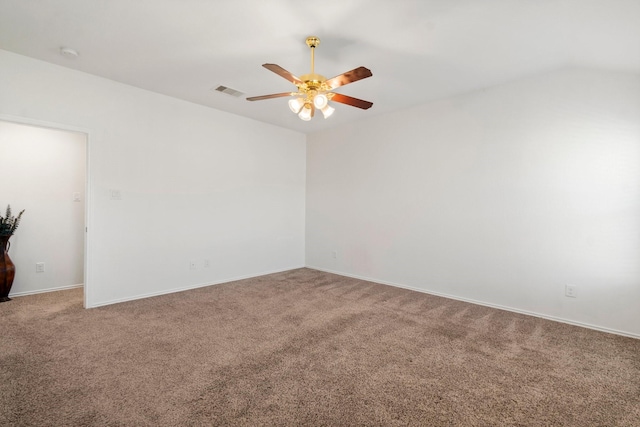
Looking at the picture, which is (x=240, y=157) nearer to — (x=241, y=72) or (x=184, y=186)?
(x=184, y=186)

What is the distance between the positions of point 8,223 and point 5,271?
618 mm

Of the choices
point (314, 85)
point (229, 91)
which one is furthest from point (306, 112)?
point (229, 91)

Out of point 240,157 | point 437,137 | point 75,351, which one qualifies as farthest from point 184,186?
point 437,137

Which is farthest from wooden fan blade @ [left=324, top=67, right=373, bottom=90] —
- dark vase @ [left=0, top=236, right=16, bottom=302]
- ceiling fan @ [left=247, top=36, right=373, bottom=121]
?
dark vase @ [left=0, top=236, right=16, bottom=302]

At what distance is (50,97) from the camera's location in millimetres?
3236

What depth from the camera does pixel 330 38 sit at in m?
2.61

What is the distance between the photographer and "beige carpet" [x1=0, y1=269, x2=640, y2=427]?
173 cm

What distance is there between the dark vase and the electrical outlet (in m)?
6.45

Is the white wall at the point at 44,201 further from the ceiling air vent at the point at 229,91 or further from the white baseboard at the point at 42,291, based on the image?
the ceiling air vent at the point at 229,91

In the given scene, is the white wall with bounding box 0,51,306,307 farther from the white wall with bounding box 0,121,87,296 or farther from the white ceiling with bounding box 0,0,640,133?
the white wall with bounding box 0,121,87,296

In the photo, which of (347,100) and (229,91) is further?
(229,91)

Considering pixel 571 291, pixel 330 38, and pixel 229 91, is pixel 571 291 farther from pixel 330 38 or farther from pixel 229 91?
pixel 229 91

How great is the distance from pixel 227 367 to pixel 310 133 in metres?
4.64

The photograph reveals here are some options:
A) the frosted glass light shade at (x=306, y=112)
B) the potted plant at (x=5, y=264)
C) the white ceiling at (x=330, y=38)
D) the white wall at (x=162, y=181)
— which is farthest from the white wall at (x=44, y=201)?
the frosted glass light shade at (x=306, y=112)
